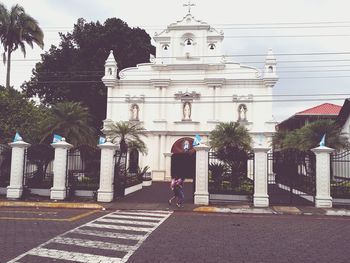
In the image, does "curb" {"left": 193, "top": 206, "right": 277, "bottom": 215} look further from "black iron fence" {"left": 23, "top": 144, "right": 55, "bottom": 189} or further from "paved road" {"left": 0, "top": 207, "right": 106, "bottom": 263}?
"black iron fence" {"left": 23, "top": 144, "right": 55, "bottom": 189}

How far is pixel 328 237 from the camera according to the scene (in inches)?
408

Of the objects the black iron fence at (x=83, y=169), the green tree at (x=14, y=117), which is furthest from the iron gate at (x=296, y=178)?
the green tree at (x=14, y=117)

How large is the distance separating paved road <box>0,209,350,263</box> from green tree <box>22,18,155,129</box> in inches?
1190

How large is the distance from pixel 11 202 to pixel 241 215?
10441 mm

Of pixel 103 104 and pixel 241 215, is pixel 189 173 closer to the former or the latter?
pixel 103 104

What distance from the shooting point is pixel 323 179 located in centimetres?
1717

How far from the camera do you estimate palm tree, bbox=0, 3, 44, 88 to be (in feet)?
112

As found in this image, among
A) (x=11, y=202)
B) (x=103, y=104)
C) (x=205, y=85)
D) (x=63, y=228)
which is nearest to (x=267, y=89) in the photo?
(x=205, y=85)

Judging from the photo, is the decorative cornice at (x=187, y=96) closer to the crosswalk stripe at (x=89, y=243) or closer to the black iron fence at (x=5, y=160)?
the black iron fence at (x=5, y=160)

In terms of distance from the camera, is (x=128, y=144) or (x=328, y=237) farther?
(x=128, y=144)

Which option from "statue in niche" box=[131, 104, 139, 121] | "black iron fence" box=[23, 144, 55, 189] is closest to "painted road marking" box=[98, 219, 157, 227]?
"black iron fence" box=[23, 144, 55, 189]

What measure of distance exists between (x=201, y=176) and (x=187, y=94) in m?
18.9

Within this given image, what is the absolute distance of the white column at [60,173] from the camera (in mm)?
18641

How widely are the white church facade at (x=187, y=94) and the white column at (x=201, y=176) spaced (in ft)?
55.7
